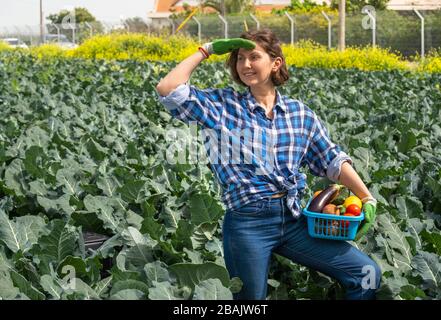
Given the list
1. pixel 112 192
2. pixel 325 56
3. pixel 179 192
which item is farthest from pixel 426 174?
pixel 325 56

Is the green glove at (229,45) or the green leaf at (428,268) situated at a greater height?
the green glove at (229,45)

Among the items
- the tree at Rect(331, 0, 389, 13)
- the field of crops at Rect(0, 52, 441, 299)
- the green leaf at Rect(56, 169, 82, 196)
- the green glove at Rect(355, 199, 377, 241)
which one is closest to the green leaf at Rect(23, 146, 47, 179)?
the field of crops at Rect(0, 52, 441, 299)

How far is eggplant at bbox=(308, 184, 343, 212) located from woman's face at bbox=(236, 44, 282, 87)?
0.53 meters

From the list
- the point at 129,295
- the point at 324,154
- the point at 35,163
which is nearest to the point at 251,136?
the point at 324,154

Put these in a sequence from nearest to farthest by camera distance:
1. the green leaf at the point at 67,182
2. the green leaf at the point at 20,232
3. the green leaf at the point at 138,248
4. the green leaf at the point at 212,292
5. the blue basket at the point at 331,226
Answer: the green leaf at the point at 212,292 → the blue basket at the point at 331,226 → the green leaf at the point at 138,248 → the green leaf at the point at 20,232 → the green leaf at the point at 67,182

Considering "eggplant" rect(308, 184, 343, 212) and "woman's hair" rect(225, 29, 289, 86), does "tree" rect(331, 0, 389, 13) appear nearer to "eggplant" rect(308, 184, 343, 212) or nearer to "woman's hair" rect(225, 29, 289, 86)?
"woman's hair" rect(225, 29, 289, 86)

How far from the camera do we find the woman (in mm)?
3668

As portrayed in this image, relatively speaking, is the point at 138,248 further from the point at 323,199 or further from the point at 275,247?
the point at 323,199

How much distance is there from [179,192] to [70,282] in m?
2.03

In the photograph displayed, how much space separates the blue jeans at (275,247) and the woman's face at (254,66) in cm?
51

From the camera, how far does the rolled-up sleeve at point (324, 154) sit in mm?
3865

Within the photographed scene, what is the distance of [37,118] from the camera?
9367mm

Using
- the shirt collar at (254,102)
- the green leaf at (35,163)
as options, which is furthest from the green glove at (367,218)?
the green leaf at (35,163)

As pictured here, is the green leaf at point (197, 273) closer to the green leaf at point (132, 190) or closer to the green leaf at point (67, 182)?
the green leaf at point (132, 190)
